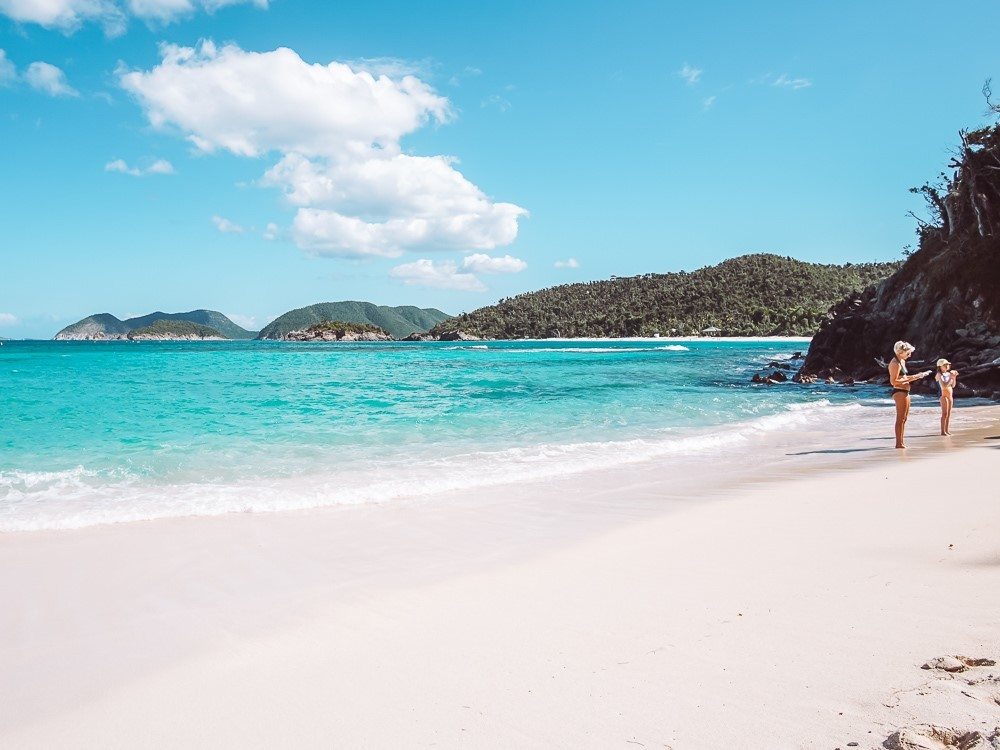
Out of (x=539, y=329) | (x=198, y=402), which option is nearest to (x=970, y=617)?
(x=198, y=402)

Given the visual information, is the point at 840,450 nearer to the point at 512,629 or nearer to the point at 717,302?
the point at 512,629

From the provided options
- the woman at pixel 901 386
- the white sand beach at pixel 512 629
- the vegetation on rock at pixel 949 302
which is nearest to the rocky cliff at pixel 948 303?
the vegetation on rock at pixel 949 302

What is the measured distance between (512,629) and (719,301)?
158578 mm

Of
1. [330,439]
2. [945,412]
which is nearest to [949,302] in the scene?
[945,412]

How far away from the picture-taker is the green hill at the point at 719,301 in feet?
446

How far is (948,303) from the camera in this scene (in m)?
28.3

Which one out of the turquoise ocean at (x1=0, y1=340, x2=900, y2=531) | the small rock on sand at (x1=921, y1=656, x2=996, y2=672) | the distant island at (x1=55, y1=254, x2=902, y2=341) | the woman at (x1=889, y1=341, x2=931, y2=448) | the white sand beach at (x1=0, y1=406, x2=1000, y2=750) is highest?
the distant island at (x1=55, y1=254, x2=902, y2=341)

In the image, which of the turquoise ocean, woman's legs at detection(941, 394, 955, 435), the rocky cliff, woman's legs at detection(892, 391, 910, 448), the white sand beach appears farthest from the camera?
the rocky cliff

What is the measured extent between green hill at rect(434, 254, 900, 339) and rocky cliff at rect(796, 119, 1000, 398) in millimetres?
94756

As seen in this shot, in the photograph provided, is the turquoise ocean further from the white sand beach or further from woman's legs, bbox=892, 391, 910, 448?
woman's legs, bbox=892, 391, 910, 448

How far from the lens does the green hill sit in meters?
136

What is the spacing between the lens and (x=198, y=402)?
2275cm

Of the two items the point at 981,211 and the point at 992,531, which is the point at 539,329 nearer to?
the point at 981,211

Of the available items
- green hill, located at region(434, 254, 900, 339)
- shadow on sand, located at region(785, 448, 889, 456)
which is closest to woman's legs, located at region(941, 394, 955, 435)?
shadow on sand, located at region(785, 448, 889, 456)
